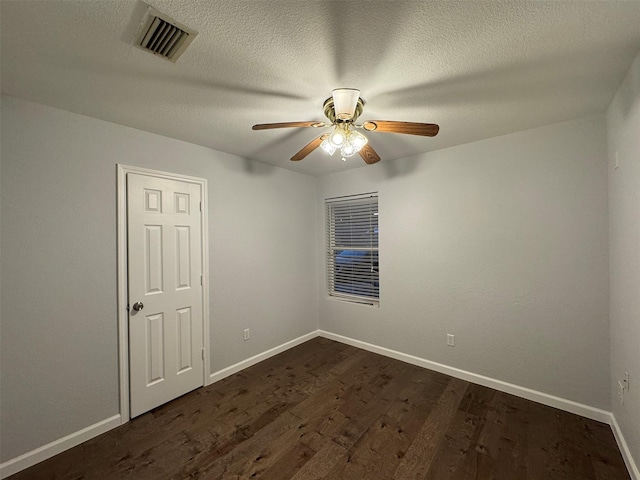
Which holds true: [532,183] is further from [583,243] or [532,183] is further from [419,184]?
[419,184]

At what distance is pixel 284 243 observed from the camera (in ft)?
11.4

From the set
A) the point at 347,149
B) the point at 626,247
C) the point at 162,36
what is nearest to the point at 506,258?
the point at 626,247

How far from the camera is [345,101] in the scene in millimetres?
1563

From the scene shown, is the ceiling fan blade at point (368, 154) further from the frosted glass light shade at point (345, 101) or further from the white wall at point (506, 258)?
the white wall at point (506, 258)

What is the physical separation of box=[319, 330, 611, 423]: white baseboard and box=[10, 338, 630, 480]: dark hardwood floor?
69 millimetres

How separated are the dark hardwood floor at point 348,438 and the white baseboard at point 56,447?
0.16 feet

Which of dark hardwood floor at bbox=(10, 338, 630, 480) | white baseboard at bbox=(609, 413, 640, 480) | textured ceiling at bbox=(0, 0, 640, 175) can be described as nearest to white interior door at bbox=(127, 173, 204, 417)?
dark hardwood floor at bbox=(10, 338, 630, 480)

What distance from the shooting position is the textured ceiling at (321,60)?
1104 mm

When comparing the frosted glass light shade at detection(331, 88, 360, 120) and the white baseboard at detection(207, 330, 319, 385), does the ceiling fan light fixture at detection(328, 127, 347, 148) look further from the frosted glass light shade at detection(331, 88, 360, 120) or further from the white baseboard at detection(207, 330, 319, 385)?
the white baseboard at detection(207, 330, 319, 385)

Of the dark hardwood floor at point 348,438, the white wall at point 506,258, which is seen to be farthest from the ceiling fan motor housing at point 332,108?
the dark hardwood floor at point 348,438

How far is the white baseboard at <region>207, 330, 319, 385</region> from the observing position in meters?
2.74

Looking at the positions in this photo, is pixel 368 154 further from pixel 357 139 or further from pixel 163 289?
pixel 163 289

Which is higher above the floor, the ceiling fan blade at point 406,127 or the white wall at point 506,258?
the ceiling fan blade at point 406,127

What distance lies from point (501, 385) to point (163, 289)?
329 centimetres
